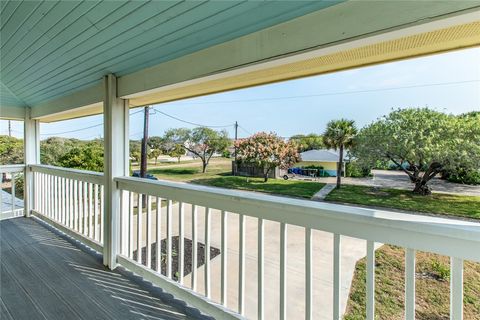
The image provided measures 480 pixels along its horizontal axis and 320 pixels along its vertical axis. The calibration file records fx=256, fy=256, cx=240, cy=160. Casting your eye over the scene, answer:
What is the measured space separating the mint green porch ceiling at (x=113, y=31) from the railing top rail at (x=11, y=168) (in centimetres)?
196

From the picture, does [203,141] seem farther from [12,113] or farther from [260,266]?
[12,113]

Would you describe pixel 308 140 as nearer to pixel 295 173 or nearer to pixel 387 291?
pixel 295 173

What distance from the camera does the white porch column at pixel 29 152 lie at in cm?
441

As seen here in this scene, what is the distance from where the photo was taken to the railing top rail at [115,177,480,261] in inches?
40.1

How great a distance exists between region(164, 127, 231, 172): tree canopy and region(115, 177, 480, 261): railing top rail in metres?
0.27

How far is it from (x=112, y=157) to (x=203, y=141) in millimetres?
1351

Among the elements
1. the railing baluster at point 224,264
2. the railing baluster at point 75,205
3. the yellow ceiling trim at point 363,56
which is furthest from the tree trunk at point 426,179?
the railing baluster at point 75,205

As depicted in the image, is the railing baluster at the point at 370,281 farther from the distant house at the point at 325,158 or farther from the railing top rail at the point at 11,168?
the railing top rail at the point at 11,168

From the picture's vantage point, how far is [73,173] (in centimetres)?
342

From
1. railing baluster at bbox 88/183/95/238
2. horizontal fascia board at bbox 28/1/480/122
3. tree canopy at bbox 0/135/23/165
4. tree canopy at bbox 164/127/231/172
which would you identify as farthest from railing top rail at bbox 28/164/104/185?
tree canopy at bbox 164/127/231/172

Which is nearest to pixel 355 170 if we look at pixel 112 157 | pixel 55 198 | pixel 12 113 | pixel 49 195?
pixel 112 157

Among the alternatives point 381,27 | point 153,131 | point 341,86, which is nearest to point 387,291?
point 341,86

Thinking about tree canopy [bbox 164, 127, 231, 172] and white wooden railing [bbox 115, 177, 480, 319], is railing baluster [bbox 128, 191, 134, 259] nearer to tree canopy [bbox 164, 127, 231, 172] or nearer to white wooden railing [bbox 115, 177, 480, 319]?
white wooden railing [bbox 115, 177, 480, 319]

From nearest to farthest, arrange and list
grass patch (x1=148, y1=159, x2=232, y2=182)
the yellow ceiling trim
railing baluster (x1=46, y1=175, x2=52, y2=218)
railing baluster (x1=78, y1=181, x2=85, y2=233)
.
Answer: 1. the yellow ceiling trim
2. grass patch (x1=148, y1=159, x2=232, y2=182)
3. railing baluster (x1=78, y1=181, x2=85, y2=233)
4. railing baluster (x1=46, y1=175, x2=52, y2=218)
